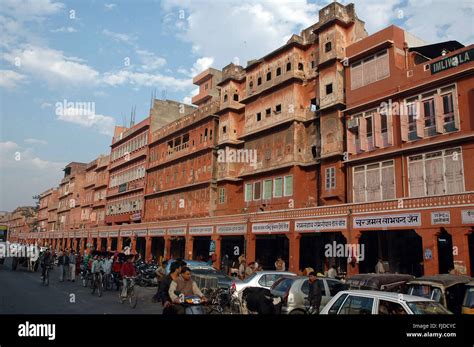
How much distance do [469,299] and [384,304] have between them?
303 centimetres

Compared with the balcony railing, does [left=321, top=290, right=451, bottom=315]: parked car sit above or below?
below

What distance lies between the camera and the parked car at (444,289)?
9.26 metres

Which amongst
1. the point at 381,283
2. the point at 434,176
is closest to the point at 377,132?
the point at 434,176

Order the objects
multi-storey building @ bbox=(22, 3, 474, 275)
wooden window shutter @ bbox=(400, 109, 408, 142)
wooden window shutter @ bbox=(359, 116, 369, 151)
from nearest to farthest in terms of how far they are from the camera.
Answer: multi-storey building @ bbox=(22, 3, 474, 275) → wooden window shutter @ bbox=(400, 109, 408, 142) → wooden window shutter @ bbox=(359, 116, 369, 151)

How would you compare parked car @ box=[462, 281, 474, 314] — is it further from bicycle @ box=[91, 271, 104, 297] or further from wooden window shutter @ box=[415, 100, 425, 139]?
bicycle @ box=[91, 271, 104, 297]

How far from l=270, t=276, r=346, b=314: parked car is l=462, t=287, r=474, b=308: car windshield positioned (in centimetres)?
357

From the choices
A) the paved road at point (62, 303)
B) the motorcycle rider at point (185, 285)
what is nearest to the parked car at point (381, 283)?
the motorcycle rider at point (185, 285)

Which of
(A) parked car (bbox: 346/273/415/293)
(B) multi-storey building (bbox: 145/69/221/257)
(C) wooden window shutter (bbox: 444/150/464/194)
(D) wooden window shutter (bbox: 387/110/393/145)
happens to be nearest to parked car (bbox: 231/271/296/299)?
(A) parked car (bbox: 346/273/415/293)

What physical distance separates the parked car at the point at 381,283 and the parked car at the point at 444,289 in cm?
55

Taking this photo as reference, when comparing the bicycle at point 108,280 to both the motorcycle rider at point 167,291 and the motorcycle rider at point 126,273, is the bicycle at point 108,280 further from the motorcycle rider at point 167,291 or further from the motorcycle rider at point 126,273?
the motorcycle rider at point 167,291

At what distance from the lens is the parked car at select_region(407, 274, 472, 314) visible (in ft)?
30.4

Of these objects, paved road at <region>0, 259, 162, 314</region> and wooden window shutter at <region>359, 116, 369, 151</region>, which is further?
wooden window shutter at <region>359, 116, 369, 151</region>

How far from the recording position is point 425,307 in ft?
22.2

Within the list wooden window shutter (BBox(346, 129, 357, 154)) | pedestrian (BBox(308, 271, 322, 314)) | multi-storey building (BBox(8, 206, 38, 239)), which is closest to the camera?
pedestrian (BBox(308, 271, 322, 314))
